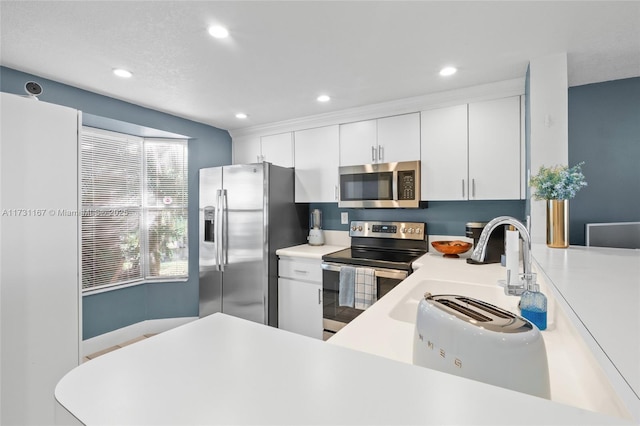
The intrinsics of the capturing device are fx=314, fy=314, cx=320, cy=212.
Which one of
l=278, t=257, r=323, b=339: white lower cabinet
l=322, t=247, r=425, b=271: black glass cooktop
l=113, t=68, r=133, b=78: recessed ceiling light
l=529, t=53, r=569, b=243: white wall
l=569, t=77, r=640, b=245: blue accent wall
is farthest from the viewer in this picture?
l=278, t=257, r=323, b=339: white lower cabinet

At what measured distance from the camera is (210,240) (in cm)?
336

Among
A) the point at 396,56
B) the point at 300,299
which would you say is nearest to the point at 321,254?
the point at 300,299

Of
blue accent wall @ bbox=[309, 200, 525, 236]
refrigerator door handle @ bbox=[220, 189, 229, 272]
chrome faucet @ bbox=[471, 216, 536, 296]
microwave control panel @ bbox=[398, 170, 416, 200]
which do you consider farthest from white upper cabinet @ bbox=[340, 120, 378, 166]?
chrome faucet @ bbox=[471, 216, 536, 296]

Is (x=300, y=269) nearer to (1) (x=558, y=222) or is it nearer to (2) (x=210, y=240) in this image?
(2) (x=210, y=240)

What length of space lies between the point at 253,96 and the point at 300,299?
1896 mm

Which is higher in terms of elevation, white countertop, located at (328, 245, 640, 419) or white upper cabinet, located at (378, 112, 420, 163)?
white upper cabinet, located at (378, 112, 420, 163)

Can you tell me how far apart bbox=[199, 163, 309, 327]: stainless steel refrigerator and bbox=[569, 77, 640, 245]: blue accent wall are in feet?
8.29

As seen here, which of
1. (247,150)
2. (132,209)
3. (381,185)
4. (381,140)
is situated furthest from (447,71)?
(132,209)

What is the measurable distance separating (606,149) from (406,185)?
151 cm

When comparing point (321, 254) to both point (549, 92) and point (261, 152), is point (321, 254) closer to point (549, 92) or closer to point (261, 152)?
point (261, 152)

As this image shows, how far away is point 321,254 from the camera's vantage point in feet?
9.62

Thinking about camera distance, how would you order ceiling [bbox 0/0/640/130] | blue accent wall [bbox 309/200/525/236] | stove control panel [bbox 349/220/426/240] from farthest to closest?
stove control panel [bbox 349/220/426/240]
blue accent wall [bbox 309/200/525/236]
ceiling [bbox 0/0/640/130]

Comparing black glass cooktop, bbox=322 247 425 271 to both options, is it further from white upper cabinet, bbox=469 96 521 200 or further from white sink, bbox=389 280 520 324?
white upper cabinet, bbox=469 96 521 200

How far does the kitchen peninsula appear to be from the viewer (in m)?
0.38
